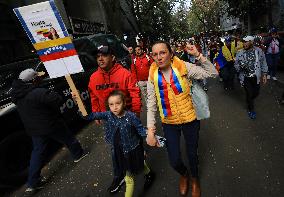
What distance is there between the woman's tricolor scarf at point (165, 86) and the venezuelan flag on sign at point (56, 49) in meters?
1.47

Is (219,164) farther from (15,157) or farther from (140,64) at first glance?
(140,64)

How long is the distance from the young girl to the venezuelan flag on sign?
1079 mm

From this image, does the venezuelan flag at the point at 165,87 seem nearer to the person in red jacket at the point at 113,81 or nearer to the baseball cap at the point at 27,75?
the person in red jacket at the point at 113,81

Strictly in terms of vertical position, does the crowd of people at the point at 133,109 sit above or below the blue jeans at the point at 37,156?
above

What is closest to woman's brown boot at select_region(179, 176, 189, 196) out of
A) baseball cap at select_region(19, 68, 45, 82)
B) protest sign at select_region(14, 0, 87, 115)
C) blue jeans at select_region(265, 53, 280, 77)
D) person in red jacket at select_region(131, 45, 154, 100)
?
protest sign at select_region(14, 0, 87, 115)

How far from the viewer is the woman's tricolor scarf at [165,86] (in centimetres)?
340

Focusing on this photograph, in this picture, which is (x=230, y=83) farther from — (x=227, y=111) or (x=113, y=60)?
(x=113, y=60)

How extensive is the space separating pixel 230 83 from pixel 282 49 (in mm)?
2691

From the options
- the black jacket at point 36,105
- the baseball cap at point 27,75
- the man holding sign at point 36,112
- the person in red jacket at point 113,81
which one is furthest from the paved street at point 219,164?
the baseball cap at point 27,75

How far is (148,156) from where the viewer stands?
5.29 metres

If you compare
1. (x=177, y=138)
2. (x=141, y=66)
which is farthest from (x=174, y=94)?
(x=141, y=66)

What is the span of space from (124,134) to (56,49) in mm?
1648

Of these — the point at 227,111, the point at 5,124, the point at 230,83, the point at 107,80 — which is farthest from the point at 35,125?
the point at 230,83

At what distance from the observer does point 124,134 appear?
11.9 ft
